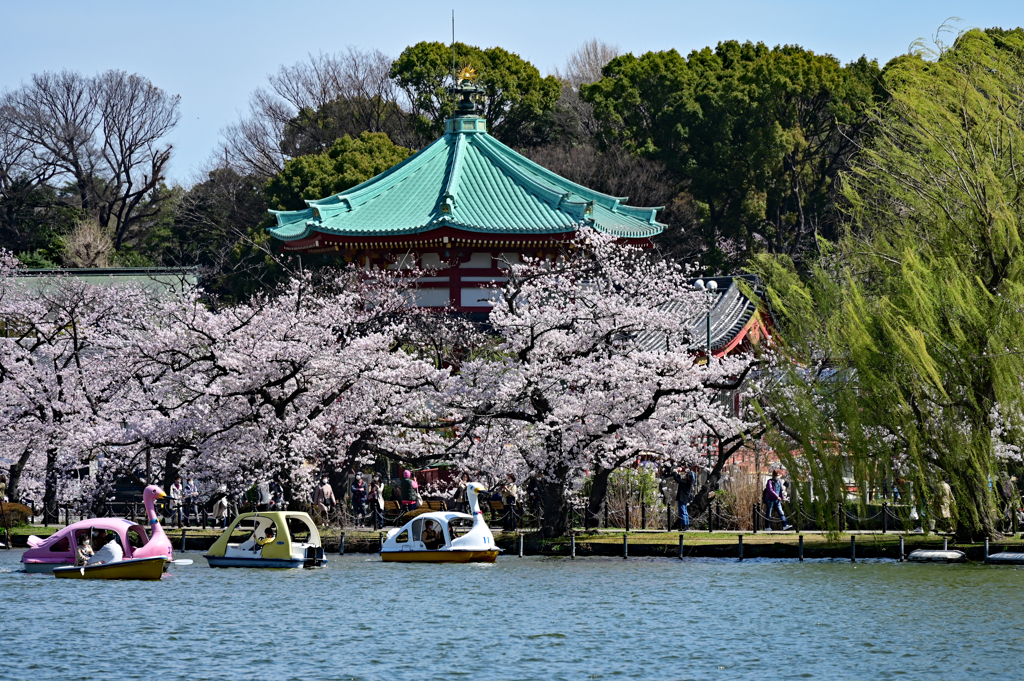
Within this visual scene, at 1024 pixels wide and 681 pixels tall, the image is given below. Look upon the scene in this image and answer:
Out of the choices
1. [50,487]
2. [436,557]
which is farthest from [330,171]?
[436,557]

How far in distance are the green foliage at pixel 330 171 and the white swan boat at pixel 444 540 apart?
25.8 m

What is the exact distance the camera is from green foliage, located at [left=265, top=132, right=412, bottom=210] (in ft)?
184

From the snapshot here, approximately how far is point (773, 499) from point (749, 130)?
92.5 feet

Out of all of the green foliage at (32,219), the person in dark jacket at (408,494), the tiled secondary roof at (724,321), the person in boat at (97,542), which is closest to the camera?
the person in boat at (97,542)

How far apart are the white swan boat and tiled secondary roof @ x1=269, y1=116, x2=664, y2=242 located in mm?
14256

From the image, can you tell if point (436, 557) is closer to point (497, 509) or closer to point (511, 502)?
point (511, 502)

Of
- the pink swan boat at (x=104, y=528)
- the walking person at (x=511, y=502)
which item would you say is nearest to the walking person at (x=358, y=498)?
Result: the walking person at (x=511, y=502)

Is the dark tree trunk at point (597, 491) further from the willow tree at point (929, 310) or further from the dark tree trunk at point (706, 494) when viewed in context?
the willow tree at point (929, 310)

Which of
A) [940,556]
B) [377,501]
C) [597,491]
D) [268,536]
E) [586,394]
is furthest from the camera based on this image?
[377,501]

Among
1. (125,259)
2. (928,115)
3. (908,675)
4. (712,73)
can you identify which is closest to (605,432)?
(928,115)

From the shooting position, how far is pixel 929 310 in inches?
1089

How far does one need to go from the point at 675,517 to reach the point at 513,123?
33634 mm

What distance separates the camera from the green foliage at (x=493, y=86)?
64562 mm

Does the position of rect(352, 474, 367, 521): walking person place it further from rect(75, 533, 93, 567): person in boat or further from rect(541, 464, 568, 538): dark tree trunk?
rect(75, 533, 93, 567): person in boat
